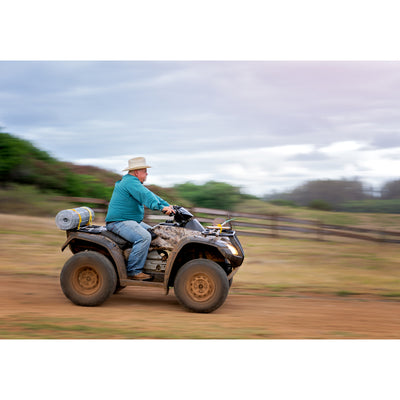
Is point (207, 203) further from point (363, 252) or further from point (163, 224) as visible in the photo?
point (163, 224)

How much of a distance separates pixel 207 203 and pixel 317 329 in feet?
45.8

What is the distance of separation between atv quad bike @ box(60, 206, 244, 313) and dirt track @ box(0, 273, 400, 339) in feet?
0.82

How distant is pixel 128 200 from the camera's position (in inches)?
260

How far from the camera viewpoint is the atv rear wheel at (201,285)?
6297 millimetres

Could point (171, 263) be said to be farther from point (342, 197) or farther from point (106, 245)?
point (342, 197)

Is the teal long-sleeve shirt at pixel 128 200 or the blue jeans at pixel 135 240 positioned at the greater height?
the teal long-sleeve shirt at pixel 128 200

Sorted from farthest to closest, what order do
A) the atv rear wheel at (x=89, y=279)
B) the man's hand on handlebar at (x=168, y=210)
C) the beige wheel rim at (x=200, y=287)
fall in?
the atv rear wheel at (x=89, y=279) < the beige wheel rim at (x=200, y=287) < the man's hand on handlebar at (x=168, y=210)

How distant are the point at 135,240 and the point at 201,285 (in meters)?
1.06

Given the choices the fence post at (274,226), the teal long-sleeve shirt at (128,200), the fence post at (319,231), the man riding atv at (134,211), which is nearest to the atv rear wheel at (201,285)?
the man riding atv at (134,211)

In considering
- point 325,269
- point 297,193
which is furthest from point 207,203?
point 325,269

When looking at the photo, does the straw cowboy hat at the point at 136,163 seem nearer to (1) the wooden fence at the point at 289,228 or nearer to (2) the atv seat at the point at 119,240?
(2) the atv seat at the point at 119,240

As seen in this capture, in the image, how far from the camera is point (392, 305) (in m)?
7.71

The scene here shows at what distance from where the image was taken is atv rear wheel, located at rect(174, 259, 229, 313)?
6.30 metres

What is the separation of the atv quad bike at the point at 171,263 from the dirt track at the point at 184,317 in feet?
0.82
